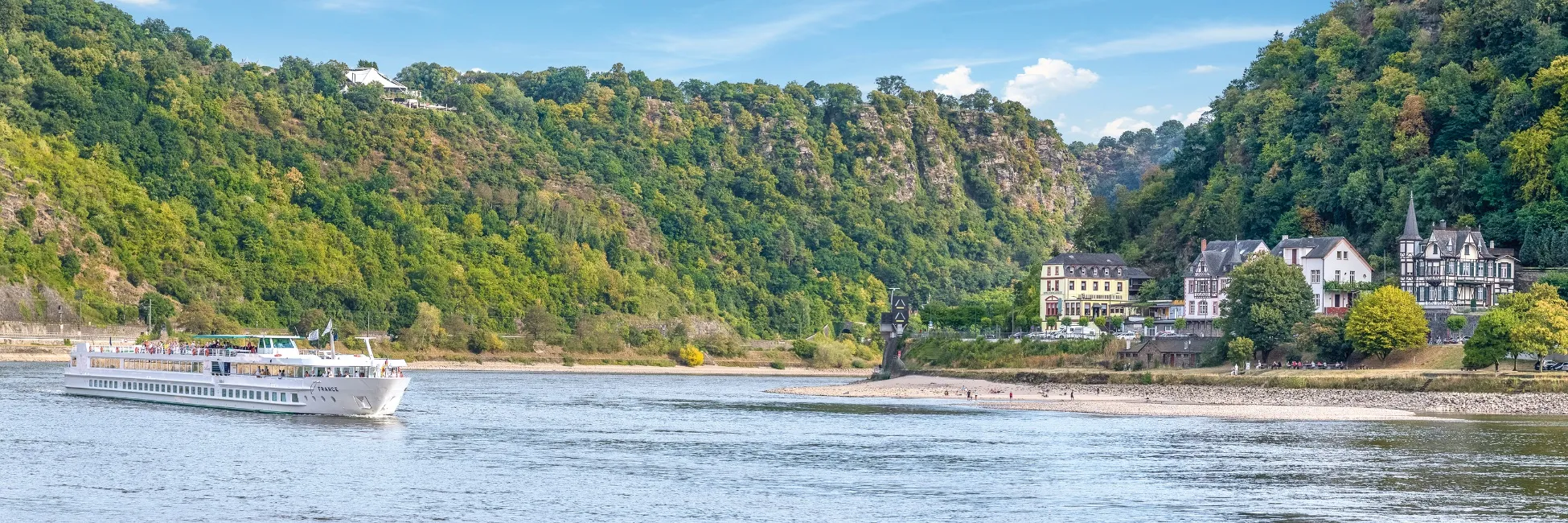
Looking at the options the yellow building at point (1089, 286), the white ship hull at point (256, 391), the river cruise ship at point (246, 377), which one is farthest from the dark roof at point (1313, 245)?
the white ship hull at point (256, 391)

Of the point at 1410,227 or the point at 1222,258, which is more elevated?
the point at 1410,227

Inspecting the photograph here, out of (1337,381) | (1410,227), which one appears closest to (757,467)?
(1337,381)

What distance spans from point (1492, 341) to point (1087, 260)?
47169 millimetres

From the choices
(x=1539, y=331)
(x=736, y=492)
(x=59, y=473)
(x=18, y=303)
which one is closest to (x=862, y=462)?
(x=736, y=492)

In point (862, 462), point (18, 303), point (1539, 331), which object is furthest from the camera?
point (18, 303)

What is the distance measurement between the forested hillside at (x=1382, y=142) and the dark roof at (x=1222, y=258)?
760 cm

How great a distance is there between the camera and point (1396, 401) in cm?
8988

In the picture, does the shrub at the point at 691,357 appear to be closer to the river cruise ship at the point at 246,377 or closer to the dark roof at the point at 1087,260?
the dark roof at the point at 1087,260

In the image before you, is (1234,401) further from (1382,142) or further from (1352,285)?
(1382,142)

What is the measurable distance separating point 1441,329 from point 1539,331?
13696 millimetres

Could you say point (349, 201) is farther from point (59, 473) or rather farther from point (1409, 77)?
point (59, 473)

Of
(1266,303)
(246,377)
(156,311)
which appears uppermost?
(1266,303)

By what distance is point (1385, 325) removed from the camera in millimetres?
98625

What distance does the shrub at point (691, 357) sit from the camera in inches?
7530
